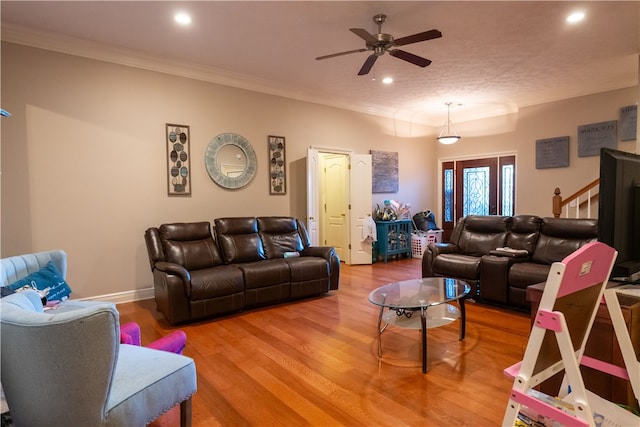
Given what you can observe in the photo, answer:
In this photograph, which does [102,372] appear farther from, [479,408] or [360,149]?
[360,149]

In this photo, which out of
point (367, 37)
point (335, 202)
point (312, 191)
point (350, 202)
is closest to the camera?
point (367, 37)

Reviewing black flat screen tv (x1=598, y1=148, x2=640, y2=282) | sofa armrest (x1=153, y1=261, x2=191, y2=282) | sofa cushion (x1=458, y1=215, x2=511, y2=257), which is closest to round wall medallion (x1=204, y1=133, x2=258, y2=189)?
sofa armrest (x1=153, y1=261, x2=191, y2=282)

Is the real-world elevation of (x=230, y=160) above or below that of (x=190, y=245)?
above

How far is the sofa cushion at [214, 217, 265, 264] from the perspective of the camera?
4.34 meters

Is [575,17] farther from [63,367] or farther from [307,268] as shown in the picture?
[63,367]

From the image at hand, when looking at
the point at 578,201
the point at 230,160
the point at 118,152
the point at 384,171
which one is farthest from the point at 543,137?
the point at 118,152

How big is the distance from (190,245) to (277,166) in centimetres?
195

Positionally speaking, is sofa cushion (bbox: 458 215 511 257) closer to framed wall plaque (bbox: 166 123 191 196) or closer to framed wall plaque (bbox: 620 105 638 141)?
framed wall plaque (bbox: 620 105 638 141)

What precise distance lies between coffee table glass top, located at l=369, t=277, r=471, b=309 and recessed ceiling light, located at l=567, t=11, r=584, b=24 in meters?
2.73

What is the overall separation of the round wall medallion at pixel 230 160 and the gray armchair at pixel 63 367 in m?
3.53

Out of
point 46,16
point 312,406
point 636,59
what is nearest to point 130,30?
point 46,16

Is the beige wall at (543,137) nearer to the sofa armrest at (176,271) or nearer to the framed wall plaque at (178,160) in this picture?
the framed wall plaque at (178,160)

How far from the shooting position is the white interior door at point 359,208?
6.34 m

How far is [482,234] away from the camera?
15.3 ft
